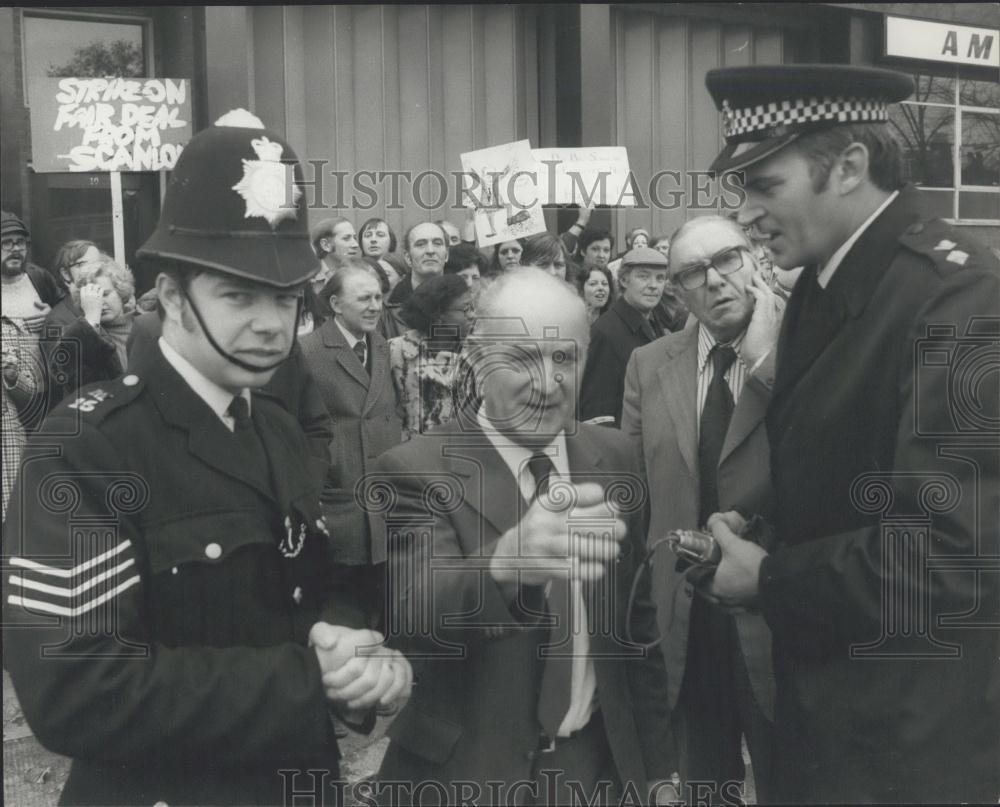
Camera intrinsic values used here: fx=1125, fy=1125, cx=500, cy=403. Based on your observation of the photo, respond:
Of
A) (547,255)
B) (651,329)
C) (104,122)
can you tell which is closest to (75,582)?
(104,122)

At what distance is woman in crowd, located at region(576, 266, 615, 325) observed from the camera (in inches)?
111

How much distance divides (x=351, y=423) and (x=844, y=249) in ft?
3.93

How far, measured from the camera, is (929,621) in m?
2.38

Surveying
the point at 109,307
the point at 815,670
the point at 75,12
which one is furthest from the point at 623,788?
the point at 75,12

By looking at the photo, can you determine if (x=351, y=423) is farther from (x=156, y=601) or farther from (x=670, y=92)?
(x=670, y=92)

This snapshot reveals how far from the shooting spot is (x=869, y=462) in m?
2.35

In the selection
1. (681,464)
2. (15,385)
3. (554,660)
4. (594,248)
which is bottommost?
(554,660)

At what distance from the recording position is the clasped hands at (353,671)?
226 cm

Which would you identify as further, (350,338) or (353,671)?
(350,338)

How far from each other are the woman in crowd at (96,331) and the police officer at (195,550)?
263mm

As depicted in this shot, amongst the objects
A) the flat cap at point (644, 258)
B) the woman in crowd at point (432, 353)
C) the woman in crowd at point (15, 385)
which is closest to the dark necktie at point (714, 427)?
the flat cap at point (644, 258)

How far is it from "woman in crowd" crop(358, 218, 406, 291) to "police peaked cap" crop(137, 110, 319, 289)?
420 mm

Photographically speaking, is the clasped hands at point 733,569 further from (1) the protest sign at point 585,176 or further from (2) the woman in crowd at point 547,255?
(1) the protest sign at point 585,176

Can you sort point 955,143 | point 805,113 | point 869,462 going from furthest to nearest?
point 955,143 → point 805,113 → point 869,462
